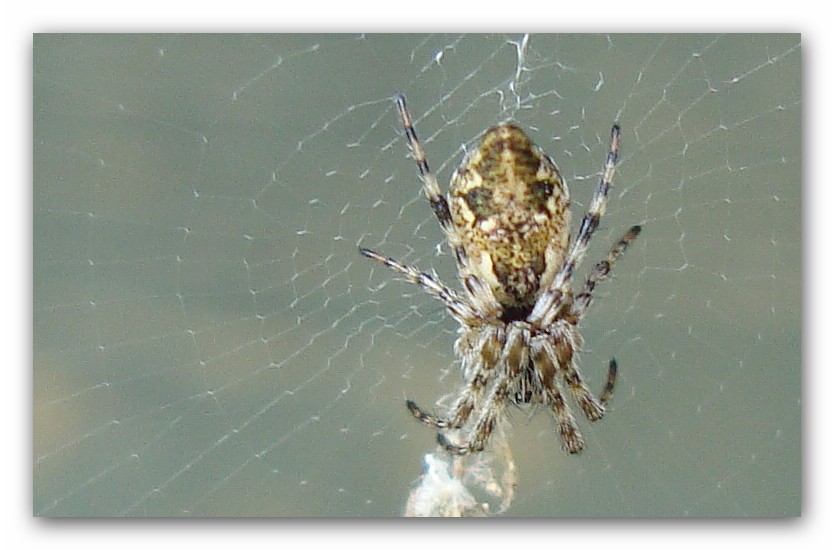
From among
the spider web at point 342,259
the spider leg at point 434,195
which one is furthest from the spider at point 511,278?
the spider web at point 342,259

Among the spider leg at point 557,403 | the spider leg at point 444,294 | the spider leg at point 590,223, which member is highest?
the spider leg at point 590,223

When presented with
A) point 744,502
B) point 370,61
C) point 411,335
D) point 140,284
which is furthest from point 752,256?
point 140,284

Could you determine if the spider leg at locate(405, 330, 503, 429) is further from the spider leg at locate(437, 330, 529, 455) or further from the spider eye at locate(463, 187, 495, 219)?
the spider eye at locate(463, 187, 495, 219)

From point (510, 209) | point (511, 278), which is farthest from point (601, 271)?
point (510, 209)

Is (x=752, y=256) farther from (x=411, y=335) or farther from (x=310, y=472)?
(x=310, y=472)

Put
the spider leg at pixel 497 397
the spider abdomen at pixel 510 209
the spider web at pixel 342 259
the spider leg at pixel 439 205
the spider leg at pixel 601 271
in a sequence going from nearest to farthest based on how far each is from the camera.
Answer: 1. the spider abdomen at pixel 510 209
2. the spider leg at pixel 439 205
3. the spider leg at pixel 601 271
4. the spider leg at pixel 497 397
5. the spider web at pixel 342 259

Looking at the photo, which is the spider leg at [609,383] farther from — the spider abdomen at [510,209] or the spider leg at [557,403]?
the spider abdomen at [510,209]

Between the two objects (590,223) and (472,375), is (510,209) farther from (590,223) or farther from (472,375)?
(472,375)
